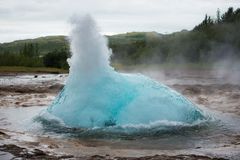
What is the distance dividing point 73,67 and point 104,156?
14.6 ft

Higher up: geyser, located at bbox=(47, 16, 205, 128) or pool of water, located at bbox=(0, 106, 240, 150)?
geyser, located at bbox=(47, 16, 205, 128)

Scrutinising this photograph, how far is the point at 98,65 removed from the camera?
10.8m

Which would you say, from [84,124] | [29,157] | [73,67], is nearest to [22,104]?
[73,67]

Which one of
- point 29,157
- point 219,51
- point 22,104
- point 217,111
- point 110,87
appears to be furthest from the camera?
point 219,51

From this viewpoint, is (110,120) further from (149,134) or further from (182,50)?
(182,50)

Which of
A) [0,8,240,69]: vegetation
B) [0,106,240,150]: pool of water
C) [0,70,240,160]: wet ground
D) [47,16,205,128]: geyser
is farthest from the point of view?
[0,8,240,69]: vegetation

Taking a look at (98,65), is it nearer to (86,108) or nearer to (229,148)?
(86,108)

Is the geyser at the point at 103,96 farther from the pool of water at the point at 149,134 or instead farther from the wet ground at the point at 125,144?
the wet ground at the point at 125,144

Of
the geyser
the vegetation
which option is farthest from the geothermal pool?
the vegetation

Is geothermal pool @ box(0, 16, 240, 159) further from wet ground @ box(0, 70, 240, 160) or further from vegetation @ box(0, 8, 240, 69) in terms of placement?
vegetation @ box(0, 8, 240, 69)

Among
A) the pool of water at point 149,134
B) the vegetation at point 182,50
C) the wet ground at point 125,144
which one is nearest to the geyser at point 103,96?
the pool of water at point 149,134

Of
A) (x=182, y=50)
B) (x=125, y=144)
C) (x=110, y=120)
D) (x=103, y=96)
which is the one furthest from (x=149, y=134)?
(x=182, y=50)

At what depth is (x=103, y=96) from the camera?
10312mm

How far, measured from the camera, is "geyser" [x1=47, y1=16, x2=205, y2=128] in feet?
32.4
